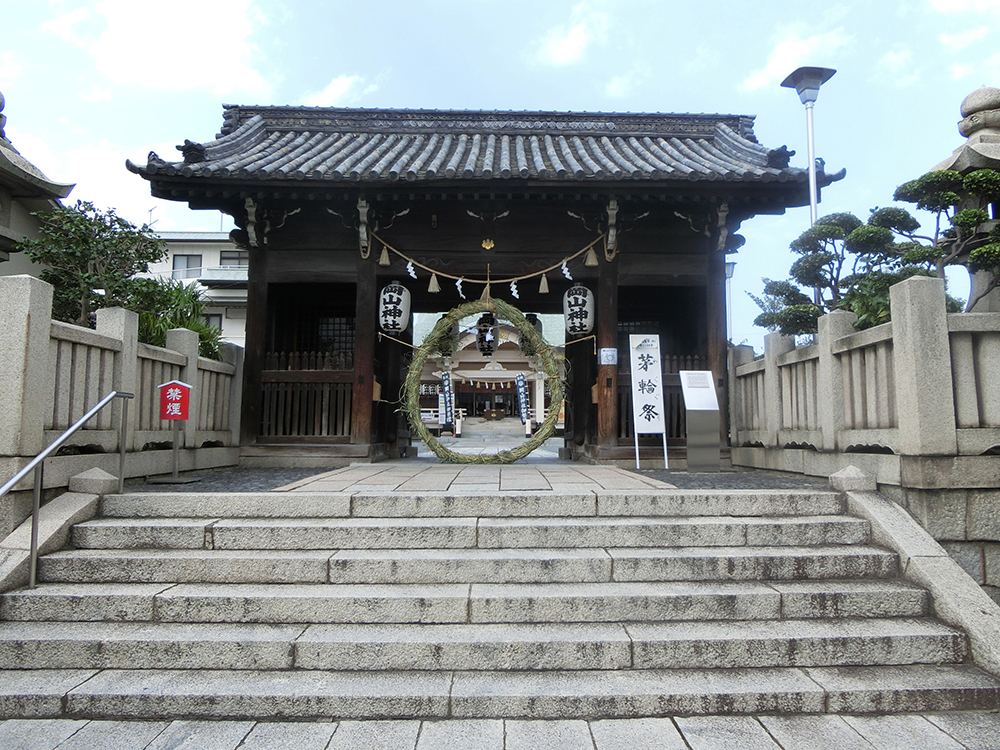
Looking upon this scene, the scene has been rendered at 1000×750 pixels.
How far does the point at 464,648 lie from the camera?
364 centimetres

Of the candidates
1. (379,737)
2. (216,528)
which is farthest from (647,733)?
(216,528)

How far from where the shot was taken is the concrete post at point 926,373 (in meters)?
4.94

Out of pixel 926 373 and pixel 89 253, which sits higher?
pixel 89 253

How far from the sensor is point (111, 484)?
16.9 ft

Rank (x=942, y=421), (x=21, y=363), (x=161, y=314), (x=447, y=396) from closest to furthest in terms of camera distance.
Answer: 1. (x=21, y=363)
2. (x=942, y=421)
3. (x=161, y=314)
4. (x=447, y=396)

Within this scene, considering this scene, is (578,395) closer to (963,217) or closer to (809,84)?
(963,217)

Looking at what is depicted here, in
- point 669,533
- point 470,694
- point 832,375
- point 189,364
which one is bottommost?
point 470,694

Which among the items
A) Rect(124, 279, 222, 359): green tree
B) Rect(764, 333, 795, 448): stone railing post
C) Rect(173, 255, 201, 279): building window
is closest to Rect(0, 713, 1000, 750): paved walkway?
Rect(764, 333, 795, 448): stone railing post

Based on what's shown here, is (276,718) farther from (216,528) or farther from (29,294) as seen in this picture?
(29,294)

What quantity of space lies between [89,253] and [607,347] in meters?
8.26

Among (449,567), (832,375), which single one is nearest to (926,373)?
(832,375)

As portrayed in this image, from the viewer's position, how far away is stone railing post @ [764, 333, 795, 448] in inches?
306

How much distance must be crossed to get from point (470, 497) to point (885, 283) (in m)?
5.51

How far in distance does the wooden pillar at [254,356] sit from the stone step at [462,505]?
4071 millimetres
